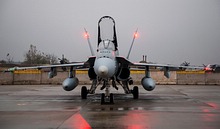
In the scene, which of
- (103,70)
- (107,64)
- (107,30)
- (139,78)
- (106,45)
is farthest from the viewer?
(139,78)

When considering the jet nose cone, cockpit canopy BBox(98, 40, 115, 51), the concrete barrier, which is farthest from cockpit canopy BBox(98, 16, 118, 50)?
the concrete barrier

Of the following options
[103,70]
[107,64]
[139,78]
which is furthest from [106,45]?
[139,78]

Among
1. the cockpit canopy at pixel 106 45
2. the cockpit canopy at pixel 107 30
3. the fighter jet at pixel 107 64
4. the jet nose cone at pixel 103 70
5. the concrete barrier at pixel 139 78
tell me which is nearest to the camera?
the jet nose cone at pixel 103 70

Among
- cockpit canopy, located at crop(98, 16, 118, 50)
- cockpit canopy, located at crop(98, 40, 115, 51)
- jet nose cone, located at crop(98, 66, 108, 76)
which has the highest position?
cockpit canopy, located at crop(98, 16, 118, 50)

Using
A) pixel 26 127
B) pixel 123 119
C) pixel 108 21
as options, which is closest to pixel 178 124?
pixel 123 119

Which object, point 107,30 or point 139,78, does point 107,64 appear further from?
point 139,78

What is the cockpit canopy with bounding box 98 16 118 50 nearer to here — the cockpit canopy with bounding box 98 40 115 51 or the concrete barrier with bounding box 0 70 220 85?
the cockpit canopy with bounding box 98 40 115 51

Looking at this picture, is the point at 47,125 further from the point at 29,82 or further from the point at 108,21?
the point at 29,82

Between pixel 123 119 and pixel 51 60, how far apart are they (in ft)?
286

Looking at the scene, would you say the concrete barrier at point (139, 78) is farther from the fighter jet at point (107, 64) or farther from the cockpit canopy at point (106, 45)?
the cockpit canopy at point (106, 45)

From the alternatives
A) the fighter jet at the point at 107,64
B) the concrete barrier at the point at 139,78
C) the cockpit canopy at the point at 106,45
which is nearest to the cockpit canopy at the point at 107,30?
the fighter jet at the point at 107,64

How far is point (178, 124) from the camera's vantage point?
7488mm

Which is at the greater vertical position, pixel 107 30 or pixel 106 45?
pixel 107 30

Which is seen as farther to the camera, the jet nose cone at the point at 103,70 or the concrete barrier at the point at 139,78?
the concrete barrier at the point at 139,78
